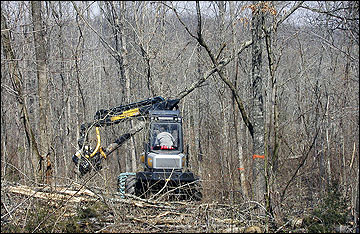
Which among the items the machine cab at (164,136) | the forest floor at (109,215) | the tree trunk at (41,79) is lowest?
the forest floor at (109,215)

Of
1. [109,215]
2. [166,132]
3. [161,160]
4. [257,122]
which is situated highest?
[257,122]

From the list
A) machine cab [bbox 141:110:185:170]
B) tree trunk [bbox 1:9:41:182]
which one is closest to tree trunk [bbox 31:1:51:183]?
tree trunk [bbox 1:9:41:182]

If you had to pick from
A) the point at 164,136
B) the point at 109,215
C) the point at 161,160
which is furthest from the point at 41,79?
the point at 109,215

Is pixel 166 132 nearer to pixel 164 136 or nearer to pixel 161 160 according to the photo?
pixel 164 136

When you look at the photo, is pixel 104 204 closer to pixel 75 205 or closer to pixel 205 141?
pixel 75 205


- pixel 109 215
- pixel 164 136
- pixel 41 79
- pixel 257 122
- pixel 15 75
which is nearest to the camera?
pixel 109 215

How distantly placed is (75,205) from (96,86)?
24.9m

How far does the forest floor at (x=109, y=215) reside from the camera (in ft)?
20.9

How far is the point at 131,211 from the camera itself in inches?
290

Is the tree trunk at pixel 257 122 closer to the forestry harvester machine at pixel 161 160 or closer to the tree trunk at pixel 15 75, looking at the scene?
the forestry harvester machine at pixel 161 160

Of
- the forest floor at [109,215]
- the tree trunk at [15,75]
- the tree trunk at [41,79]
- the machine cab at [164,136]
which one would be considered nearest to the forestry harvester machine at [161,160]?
the machine cab at [164,136]

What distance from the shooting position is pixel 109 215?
7.09 meters

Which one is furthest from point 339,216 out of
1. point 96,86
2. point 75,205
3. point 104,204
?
point 96,86

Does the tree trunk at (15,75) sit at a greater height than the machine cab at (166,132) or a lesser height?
greater
